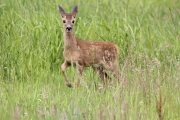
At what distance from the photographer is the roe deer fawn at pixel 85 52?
7.78 metres

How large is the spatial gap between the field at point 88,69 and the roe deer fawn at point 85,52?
20 centimetres

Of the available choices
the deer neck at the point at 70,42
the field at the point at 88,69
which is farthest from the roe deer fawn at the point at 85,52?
the field at the point at 88,69

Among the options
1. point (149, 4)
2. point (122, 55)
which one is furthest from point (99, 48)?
point (149, 4)

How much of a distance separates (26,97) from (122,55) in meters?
2.96

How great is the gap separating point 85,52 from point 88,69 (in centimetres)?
49

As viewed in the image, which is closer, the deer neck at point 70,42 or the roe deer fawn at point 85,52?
the roe deer fawn at point 85,52

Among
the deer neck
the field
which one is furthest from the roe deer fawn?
the field

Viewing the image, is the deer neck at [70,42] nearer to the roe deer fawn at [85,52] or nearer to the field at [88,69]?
the roe deer fawn at [85,52]

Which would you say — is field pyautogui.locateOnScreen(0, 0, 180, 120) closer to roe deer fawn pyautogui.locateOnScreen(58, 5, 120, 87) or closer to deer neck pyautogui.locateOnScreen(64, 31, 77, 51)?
roe deer fawn pyautogui.locateOnScreen(58, 5, 120, 87)

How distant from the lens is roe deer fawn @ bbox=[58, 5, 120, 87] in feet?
25.5

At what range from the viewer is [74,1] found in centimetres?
1112

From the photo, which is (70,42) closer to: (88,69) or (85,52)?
(85,52)

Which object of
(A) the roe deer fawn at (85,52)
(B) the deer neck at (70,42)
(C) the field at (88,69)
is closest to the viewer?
(C) the field at (88,69)

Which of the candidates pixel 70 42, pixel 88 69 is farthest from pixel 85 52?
pixel 88 69
